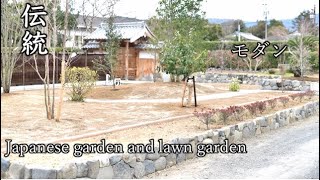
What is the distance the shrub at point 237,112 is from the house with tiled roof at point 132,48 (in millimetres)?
9070

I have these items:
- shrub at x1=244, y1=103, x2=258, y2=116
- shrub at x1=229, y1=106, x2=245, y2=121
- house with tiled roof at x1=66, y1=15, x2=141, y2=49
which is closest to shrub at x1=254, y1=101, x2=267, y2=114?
shrub at x1=244, y1=103, x2=258, y2=116

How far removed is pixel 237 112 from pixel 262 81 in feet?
31.0

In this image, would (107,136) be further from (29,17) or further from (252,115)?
(252,115)

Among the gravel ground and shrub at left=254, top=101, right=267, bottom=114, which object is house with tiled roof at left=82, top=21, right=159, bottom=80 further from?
the gravel ground

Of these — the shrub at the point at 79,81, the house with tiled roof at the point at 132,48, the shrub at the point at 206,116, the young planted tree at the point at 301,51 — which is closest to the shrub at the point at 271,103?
the shrub at the point at 206,116

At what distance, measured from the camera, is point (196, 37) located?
13.7 metres

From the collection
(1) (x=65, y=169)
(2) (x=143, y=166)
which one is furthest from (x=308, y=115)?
(1) (x=65, y=169)

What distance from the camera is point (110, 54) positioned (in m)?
14.6

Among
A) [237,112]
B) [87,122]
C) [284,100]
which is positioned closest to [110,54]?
[284,100]

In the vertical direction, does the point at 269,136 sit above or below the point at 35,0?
below

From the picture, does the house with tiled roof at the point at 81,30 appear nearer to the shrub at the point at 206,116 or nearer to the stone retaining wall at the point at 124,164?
the shrub at the point at 206,116

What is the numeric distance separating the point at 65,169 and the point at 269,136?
4.59 metres

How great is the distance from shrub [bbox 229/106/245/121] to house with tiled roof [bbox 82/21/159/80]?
29.8ft

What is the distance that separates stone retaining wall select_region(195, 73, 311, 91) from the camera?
51.4ft
